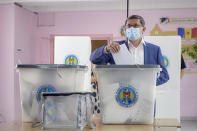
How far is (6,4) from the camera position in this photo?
497 cm

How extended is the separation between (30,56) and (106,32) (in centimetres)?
178

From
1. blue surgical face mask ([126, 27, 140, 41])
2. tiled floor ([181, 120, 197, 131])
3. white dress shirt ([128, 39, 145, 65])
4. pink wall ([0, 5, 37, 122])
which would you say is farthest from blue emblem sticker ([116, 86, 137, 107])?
pink wall ([0, 5, 37, 122])

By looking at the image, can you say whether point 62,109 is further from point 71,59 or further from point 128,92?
point 71,59

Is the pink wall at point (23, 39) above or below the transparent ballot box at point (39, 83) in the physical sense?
above

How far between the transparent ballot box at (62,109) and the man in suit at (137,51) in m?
0.40

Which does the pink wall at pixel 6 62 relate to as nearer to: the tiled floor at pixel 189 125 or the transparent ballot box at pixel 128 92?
the tiled floor at pixel 189 125

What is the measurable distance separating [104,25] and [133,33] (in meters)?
4.24

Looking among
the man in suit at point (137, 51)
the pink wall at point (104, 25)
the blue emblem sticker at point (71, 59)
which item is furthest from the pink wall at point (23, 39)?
the man in suit at point (137, 51)

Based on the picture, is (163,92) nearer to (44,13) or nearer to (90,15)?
(90,15)

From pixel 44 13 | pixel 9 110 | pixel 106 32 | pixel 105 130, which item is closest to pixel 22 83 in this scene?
pixel 105 130

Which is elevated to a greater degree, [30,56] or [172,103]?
[30,56]

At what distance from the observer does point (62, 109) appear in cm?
92

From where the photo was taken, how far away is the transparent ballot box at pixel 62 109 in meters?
0.91

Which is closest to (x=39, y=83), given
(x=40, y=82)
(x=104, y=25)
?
Answer: (x=40, y=82)
